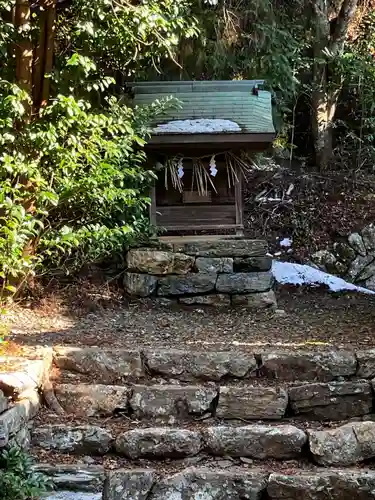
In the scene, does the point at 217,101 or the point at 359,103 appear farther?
the point at 359,103

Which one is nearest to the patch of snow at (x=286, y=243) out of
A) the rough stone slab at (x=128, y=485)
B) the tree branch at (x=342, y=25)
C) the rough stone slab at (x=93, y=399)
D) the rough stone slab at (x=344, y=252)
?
the rough stone slab at (x=344, y=252)

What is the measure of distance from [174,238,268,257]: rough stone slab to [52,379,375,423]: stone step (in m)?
2.60

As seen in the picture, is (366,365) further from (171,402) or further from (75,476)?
(75,476)

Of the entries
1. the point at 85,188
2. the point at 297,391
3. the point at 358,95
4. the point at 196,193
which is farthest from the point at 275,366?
the point at 358,95

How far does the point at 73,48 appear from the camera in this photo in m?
5.10

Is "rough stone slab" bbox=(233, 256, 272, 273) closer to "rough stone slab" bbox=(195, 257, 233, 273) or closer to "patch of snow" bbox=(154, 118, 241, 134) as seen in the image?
"rough stone slab" bbox=(195, 257, 233, 273)

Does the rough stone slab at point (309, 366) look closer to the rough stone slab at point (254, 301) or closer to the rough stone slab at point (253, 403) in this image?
the rough stone slab at point (253, 403)

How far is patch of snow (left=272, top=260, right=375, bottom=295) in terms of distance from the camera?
6590 mm

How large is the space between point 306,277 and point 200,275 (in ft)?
5.44

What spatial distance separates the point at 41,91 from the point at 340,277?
4.24 metres

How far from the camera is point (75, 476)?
2.70 m

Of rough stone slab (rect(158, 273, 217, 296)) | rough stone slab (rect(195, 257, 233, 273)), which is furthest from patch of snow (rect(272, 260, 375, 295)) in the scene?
rough stone slab (rect(158, 273, 217, 296))

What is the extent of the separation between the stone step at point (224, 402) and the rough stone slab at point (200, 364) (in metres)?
0.19

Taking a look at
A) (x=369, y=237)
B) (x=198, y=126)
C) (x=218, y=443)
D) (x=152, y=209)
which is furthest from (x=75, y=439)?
(x=369, y=237)
